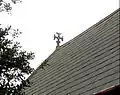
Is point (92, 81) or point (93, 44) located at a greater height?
point (93, 44)

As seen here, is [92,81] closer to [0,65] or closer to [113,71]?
[113,71]

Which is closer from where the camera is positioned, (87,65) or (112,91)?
(112,91)

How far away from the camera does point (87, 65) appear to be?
995 cm

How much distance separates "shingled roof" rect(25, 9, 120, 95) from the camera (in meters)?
8.30

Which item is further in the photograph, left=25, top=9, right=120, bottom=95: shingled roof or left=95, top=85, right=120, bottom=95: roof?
left=25, top=9, right=120, bottom=95: shingled roof

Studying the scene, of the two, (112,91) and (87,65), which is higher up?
(87,65)

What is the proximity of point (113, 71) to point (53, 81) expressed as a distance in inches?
160

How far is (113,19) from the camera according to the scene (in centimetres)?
1173

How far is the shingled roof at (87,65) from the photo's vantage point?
8305 mm

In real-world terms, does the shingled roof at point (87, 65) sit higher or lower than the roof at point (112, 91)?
higher

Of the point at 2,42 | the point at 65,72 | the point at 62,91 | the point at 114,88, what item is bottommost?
the point at 114,88

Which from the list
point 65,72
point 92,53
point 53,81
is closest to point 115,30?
point 92,53

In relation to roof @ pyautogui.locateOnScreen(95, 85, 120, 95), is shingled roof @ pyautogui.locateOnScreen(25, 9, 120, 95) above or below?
above

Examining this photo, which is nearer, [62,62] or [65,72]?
[65,72]
